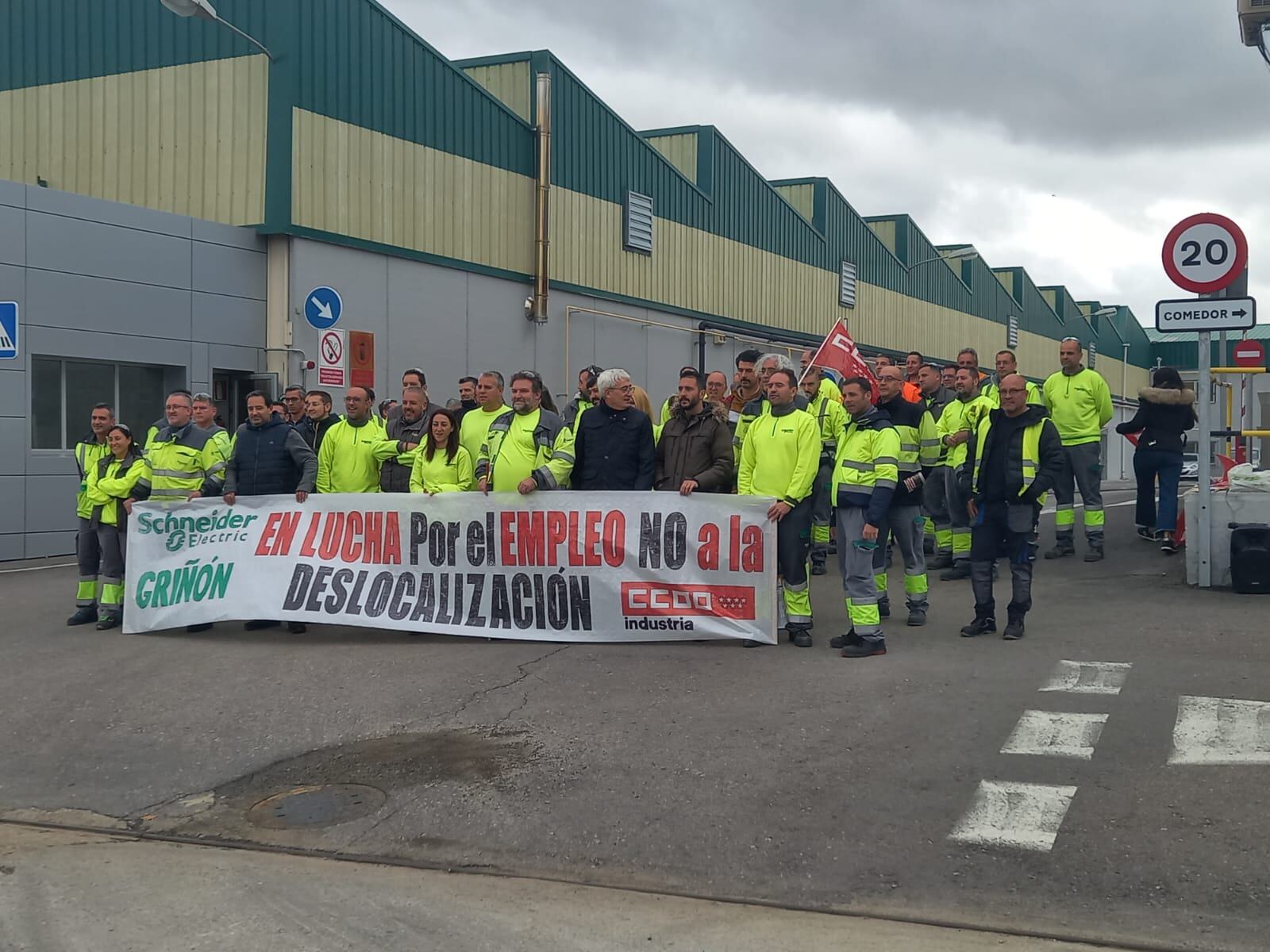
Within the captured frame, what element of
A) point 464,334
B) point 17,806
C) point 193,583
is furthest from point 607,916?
point 464,334

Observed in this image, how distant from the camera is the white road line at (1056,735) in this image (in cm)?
593

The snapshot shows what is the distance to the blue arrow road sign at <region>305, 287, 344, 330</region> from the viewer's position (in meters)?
16.7

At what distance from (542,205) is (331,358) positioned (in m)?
8.62

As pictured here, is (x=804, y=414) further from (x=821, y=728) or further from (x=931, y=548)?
(x=931, y=548)

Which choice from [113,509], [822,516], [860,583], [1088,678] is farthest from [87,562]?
[1088,678]

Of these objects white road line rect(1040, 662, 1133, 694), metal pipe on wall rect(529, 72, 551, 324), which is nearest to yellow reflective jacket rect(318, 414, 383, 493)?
white road line rect(1040, 662, 1133, 694)

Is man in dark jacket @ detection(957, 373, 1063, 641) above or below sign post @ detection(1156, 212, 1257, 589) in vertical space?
below

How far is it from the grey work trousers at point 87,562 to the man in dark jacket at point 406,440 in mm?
2410

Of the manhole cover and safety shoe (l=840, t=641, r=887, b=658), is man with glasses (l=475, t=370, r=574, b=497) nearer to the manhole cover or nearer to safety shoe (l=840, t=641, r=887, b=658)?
safety shoe (l=840, t=641, r=887, b=658)

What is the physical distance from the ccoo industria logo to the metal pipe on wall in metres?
14.8

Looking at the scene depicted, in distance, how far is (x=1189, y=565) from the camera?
35.5 feet

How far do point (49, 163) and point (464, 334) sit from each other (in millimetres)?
7535

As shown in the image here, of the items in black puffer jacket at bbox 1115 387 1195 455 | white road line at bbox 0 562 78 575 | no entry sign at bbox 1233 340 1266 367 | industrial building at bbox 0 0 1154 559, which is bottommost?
white road line at bbox 0 562 78 575

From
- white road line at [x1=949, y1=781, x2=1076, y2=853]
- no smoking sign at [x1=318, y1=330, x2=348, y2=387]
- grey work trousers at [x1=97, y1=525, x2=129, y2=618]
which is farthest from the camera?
no smoking sign at [x1=318, y1=330, x2=348, y2=387]
